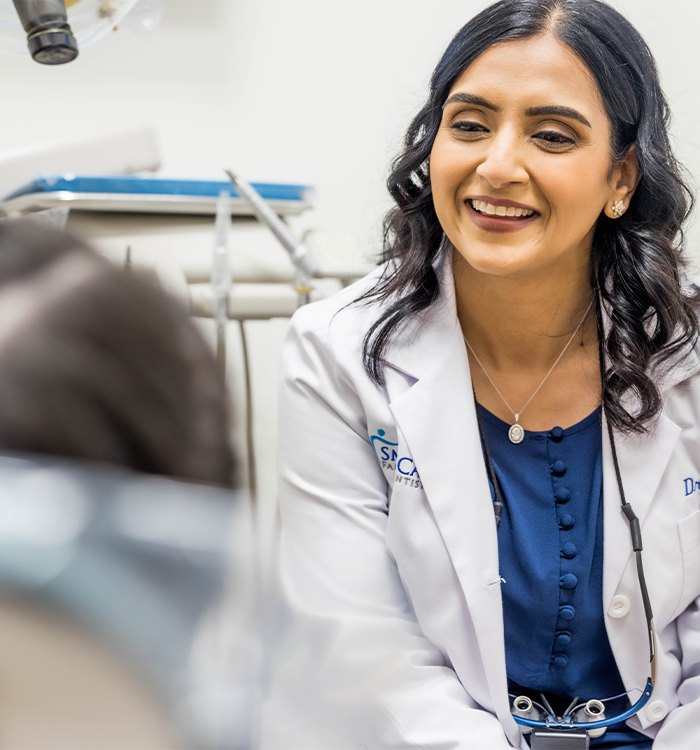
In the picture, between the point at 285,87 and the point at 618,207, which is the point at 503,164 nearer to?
the point at 618,207

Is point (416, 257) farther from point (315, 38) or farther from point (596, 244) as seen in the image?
point (315, 38)

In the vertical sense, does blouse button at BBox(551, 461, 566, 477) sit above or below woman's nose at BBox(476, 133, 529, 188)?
below

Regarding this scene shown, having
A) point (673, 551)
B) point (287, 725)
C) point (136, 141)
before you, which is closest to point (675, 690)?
point (673, 551)

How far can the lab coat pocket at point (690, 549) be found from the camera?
1.26 m

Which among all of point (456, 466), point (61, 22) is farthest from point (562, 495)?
point (61, 22)

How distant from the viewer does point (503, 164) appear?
4.10ft

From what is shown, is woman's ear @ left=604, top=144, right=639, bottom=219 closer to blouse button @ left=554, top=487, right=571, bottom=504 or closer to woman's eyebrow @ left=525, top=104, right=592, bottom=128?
woman's eyebrow @ left=525, top=104, right=592, bottom=128

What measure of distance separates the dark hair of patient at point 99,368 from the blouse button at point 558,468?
92 centimetres

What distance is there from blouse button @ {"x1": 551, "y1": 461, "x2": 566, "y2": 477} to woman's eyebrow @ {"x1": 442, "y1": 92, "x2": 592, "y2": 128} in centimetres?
42

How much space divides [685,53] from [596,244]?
4.60ft

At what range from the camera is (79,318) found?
1.21 feet

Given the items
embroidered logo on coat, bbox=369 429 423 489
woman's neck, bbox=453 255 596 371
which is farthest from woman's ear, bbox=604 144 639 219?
embroidered logo on coat, bbox=369 429 423 489

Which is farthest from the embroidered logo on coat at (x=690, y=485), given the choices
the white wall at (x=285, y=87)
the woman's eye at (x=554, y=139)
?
the white wall at (x=285, y=87)

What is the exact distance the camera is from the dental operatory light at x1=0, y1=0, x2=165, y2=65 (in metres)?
0.99
